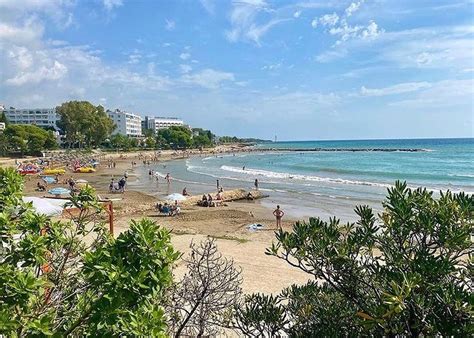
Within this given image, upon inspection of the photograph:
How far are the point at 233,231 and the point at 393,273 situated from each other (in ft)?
55.1

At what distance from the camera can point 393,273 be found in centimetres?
320

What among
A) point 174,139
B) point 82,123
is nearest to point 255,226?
point 82,123

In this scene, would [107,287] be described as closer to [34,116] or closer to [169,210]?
[169,210]

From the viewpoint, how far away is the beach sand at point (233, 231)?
12344 mm

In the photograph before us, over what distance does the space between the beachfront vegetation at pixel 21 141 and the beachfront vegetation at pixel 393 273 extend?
78.9 meters

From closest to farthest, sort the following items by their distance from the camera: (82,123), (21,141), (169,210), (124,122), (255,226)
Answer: (255,226) < (169,210) < (21,141) < (82,123) < (124,122)

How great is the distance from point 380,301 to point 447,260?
23.5 inches

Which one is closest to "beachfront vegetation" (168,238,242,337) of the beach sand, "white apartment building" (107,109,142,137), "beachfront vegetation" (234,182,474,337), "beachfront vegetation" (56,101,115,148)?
"beachfront vegetation" (234,182,474,337)

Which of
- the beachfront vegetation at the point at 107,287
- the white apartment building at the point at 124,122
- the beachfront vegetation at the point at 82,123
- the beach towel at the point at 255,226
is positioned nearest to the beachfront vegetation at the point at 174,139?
the white apartment building at the point at 124,122

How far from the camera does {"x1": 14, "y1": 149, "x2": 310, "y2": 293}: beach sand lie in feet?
40.5

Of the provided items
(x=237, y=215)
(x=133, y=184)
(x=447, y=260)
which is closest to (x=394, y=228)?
(x=447, y=260)

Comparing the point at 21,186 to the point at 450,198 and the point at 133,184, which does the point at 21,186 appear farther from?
the point at 133,184

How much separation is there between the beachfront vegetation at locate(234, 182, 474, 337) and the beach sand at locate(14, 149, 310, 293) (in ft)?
14.7

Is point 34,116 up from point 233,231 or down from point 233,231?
up
